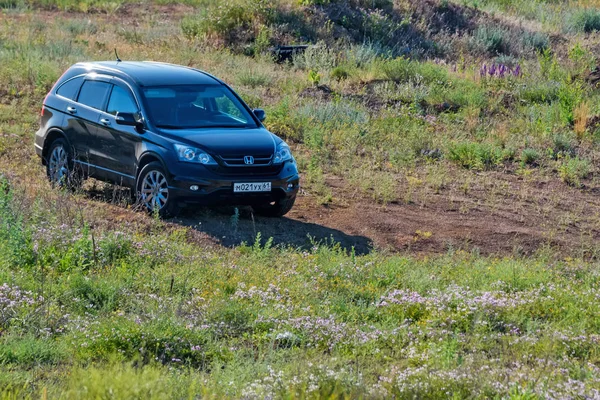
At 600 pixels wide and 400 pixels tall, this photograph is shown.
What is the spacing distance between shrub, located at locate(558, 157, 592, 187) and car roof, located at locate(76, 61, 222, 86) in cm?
581

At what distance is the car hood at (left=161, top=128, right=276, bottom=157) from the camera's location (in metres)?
11.7

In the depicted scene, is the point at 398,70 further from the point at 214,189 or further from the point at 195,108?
the point at 214,189

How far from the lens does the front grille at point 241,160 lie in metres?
11.7

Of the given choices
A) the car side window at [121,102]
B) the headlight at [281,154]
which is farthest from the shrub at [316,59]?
the headlight at [281,154]

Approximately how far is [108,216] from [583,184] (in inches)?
→ 294

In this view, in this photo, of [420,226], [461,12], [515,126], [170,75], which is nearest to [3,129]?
[170,75]

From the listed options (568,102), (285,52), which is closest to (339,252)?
(568,102)

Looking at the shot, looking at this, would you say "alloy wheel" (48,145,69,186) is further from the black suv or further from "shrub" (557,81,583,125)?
"shrub" (557,81,583,125)

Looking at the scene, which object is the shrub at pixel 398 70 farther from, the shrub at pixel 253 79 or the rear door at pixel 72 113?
the rear door at pixel 72 113

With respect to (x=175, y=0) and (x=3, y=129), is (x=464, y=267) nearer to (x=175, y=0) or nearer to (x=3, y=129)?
(x=3, y=129)

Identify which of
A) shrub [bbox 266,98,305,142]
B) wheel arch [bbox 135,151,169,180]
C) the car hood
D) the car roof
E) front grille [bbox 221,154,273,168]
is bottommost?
shrub [bbox 266,98,305,142]

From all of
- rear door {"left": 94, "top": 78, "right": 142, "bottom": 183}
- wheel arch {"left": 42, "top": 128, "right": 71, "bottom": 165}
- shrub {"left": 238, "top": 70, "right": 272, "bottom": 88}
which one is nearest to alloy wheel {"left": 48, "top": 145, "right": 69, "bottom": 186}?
wheel arch {"left": 42, "top": 128, "right": 71, "bottom": 165}

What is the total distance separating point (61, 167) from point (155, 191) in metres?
2.04

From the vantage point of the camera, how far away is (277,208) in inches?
484
